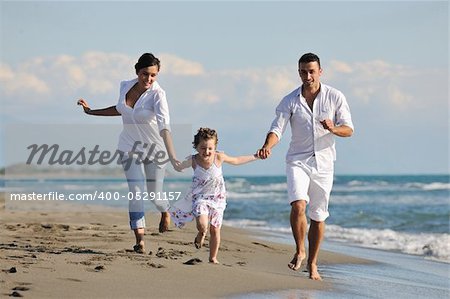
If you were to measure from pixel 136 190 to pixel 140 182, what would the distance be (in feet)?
0.31

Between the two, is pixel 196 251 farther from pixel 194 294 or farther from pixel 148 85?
pixel 194 294

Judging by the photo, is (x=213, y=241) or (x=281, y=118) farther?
(x=213, y=241)

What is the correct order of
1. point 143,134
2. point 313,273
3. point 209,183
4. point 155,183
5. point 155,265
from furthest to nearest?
point 155,183 < point 143,134 < point 209,183 < point 313,273 < point 155,265

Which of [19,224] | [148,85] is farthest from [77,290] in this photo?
[19,224]

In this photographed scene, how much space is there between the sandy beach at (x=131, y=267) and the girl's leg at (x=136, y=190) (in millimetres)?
211

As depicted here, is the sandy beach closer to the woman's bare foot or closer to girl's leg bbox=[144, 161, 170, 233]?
the woman's bare foot

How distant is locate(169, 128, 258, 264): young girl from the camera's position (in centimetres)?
781

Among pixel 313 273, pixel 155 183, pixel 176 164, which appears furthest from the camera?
pixel 155 183

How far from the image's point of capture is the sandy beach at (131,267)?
6.39 m

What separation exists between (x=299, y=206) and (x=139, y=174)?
174 cm

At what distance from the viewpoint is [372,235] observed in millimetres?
15539

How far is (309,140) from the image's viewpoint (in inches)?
298

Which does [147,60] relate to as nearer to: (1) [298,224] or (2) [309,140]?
(2) [309,140]

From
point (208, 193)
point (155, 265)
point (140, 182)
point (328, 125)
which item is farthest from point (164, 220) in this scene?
point (328, 125)
